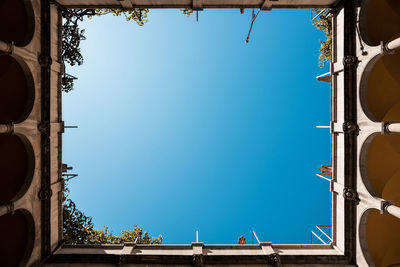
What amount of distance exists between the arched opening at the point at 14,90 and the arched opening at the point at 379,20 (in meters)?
20.5

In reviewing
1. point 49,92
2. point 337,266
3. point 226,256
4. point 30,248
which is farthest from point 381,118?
point 30,248

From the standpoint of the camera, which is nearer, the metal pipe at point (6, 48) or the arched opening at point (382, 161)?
the metal pipe at point (6, 48)

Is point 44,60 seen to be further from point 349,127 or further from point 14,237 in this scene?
point 349,127

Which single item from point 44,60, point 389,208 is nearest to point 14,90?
point 44,60

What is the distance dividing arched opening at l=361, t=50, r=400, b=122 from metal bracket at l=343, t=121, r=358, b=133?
1.29 m

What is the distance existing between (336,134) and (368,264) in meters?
7.95

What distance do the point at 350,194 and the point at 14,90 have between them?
71.2 ft

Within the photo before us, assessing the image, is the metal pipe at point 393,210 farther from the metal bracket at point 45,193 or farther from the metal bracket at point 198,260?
the metal bracket at point 45,193

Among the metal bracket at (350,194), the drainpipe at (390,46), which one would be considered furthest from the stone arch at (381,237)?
the drainpipe at (390,46)

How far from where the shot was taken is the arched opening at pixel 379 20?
13.2 meters

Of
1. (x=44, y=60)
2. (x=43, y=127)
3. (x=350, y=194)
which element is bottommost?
(x=350, y=194)

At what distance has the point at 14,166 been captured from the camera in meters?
13.5

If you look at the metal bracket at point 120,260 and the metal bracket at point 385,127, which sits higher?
the metal bracket at point 385,127

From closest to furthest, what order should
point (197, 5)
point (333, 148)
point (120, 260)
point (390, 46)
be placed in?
point (390, 46) → point (120, 260) → point (197, 5) → point (333, 148)
